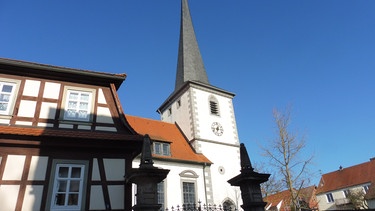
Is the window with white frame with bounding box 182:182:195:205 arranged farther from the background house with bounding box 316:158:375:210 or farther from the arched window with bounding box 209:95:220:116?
the background house with bounding box 316:158:375:210

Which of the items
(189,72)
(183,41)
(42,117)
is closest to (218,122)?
(189,72)

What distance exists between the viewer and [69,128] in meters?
10.9

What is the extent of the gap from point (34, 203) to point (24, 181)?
2.72 feet

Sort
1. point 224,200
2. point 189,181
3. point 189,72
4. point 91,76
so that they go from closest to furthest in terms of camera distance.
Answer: point 91,76
point 189,181
point 224,200
point 189,72

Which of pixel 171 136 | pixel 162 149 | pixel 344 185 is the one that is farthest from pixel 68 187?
pixel 344 185

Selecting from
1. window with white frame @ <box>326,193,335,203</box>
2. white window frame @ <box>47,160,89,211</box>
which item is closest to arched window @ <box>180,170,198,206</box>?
white window frame @ <box>47,160,89,211</box>

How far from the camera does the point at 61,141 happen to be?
32.5 feet

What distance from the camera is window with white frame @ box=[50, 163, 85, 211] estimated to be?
9.31m

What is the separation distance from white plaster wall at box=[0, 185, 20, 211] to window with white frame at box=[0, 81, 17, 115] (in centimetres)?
300

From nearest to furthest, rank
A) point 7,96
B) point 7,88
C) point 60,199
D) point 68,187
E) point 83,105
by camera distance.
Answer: point 60,199 < point 68,187 < point 7,96 < point 7,88 < point 83,105

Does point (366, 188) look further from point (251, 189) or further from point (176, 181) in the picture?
point (251, 189)

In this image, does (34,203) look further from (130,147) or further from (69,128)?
(130,147)

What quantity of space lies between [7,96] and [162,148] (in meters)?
10.5

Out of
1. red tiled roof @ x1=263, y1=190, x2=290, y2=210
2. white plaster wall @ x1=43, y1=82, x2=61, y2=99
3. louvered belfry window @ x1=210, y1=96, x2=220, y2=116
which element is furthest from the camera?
louvered belfry window @ x1=210, y1=96, x2=220, y2=116
